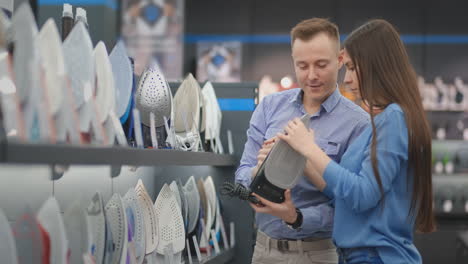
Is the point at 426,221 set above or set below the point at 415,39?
below

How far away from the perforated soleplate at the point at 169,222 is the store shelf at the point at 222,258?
10.1 inches

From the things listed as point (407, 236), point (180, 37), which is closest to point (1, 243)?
point (407, 236)

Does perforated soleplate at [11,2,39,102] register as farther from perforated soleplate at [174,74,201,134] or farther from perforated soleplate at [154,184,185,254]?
perforated soleplate at [174,74,201,134]

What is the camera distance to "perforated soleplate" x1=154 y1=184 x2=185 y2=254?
2493 mm

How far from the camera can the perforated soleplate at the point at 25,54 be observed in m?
1.41

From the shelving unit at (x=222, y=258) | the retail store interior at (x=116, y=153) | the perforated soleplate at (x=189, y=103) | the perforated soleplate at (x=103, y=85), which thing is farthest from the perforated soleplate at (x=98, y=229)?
the perforated soleplate at (x=189, y=103)

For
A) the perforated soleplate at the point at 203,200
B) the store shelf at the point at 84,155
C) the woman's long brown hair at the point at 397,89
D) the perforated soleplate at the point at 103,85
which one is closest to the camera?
the store shelf at the point at 84,155

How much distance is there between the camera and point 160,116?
2.34m

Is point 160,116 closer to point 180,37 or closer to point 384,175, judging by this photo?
point 384,175

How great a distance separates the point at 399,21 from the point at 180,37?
241 centimetres

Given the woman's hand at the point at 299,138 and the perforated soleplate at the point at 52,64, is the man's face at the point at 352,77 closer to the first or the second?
the woman's hand at the point at 299,138

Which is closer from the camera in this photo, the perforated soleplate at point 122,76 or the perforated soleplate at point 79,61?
the perforated soleplate at point 79,61

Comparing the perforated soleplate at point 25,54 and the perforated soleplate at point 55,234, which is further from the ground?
the perforated soleplate at point 25,54

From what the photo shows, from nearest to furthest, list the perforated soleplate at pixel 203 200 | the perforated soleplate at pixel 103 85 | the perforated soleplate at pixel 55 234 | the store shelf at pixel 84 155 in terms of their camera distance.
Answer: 1. the store shelf at pixel 84 155
2. the perforated soleplate at pixel 55 234
3. the perforated soleplate at pixel 103 85
4. the perforated soleplate at pixel 203 200
